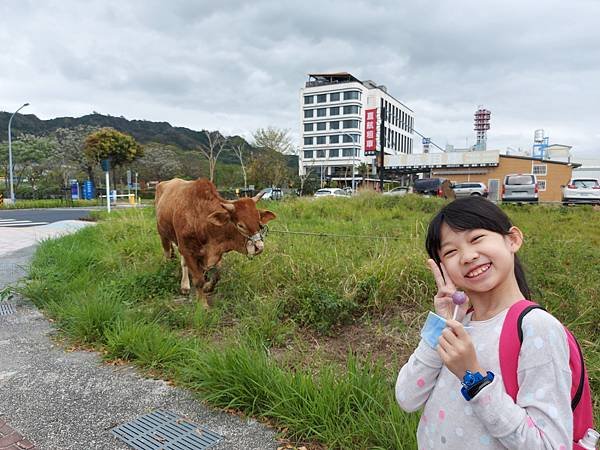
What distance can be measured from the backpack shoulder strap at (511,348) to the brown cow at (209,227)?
9.77 ft

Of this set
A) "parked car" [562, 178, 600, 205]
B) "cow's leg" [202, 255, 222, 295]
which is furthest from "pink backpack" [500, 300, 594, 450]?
"parked car" [562, 178, 600, 205]

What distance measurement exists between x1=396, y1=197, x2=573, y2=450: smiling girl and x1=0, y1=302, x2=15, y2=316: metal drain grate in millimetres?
4700

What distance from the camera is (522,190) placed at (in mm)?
18078

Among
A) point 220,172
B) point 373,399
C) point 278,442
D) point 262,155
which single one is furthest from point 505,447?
point 220,172

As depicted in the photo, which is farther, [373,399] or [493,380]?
[373,399]

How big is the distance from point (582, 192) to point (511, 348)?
18743 millimetres

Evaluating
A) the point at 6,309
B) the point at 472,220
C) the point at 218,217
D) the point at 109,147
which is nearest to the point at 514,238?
the point at 472,220

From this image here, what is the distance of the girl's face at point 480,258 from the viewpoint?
1155mm

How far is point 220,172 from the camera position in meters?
48.1

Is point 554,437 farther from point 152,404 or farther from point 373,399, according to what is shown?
point 152,404

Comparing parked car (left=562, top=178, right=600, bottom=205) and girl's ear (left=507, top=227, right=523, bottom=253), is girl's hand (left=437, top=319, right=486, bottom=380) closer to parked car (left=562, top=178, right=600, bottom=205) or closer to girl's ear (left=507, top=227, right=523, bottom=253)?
girl's ear (left=507, top=227, right=523, bottom=253)

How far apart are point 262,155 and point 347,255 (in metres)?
38.3

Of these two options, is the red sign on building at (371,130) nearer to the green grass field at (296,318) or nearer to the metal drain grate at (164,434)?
the green grass field at (296,318)

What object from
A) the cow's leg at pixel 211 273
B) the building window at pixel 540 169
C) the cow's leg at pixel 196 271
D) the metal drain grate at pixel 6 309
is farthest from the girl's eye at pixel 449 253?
the building window at pixel 540 169
